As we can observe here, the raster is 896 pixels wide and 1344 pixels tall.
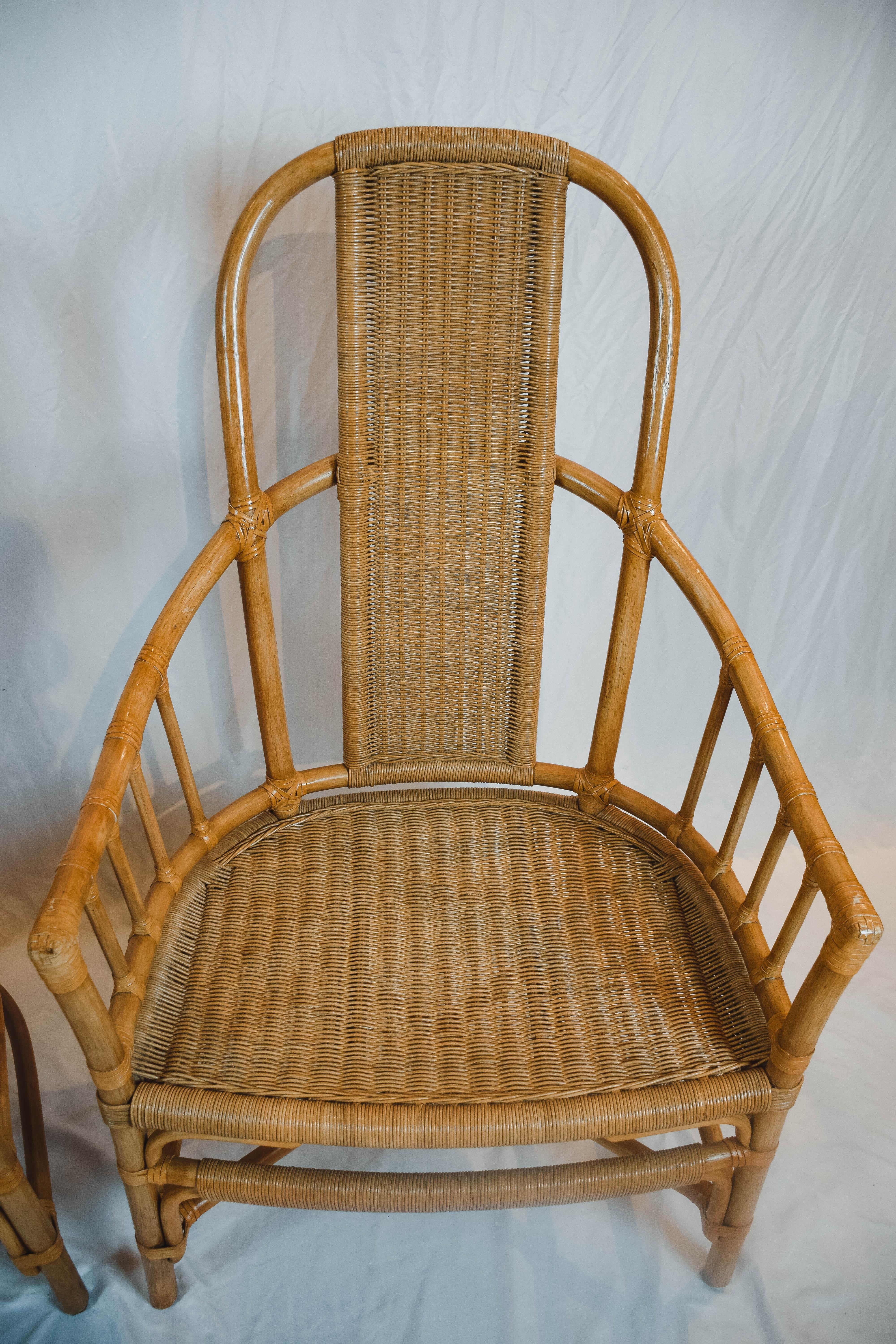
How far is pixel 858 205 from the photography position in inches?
53.8

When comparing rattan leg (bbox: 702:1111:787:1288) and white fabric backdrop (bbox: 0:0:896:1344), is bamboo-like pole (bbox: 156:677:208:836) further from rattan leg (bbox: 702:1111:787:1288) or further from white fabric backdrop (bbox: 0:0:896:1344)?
rattan leg (bbox: 702:1111:787:1288)

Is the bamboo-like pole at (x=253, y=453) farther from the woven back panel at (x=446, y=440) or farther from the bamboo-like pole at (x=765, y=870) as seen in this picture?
the bamboo-like pole at (x=765, y=870)

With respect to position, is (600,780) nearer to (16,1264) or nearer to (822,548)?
(822,548)

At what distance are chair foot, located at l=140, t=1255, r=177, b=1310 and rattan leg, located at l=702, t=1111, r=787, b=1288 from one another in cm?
60

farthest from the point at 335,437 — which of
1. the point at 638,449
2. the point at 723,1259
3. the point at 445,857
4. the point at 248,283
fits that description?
the point at 723,1259

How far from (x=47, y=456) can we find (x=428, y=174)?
2.18ft

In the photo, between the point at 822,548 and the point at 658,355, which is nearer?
the point at 658,355

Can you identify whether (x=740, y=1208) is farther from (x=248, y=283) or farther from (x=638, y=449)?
(x=248, y=283)

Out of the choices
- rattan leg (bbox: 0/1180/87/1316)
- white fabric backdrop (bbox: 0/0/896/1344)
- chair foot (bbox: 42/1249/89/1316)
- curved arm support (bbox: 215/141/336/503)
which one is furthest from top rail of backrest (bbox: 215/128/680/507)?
chair foot (bbox: 42/1249/89/1316)

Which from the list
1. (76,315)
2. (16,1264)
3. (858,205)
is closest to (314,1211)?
(16,1264)

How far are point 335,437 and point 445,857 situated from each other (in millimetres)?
625

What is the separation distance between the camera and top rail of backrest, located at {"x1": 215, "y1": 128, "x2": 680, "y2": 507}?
1.00 metres

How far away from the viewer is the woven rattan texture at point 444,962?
2.99ft

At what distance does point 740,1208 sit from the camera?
102 centimetres
